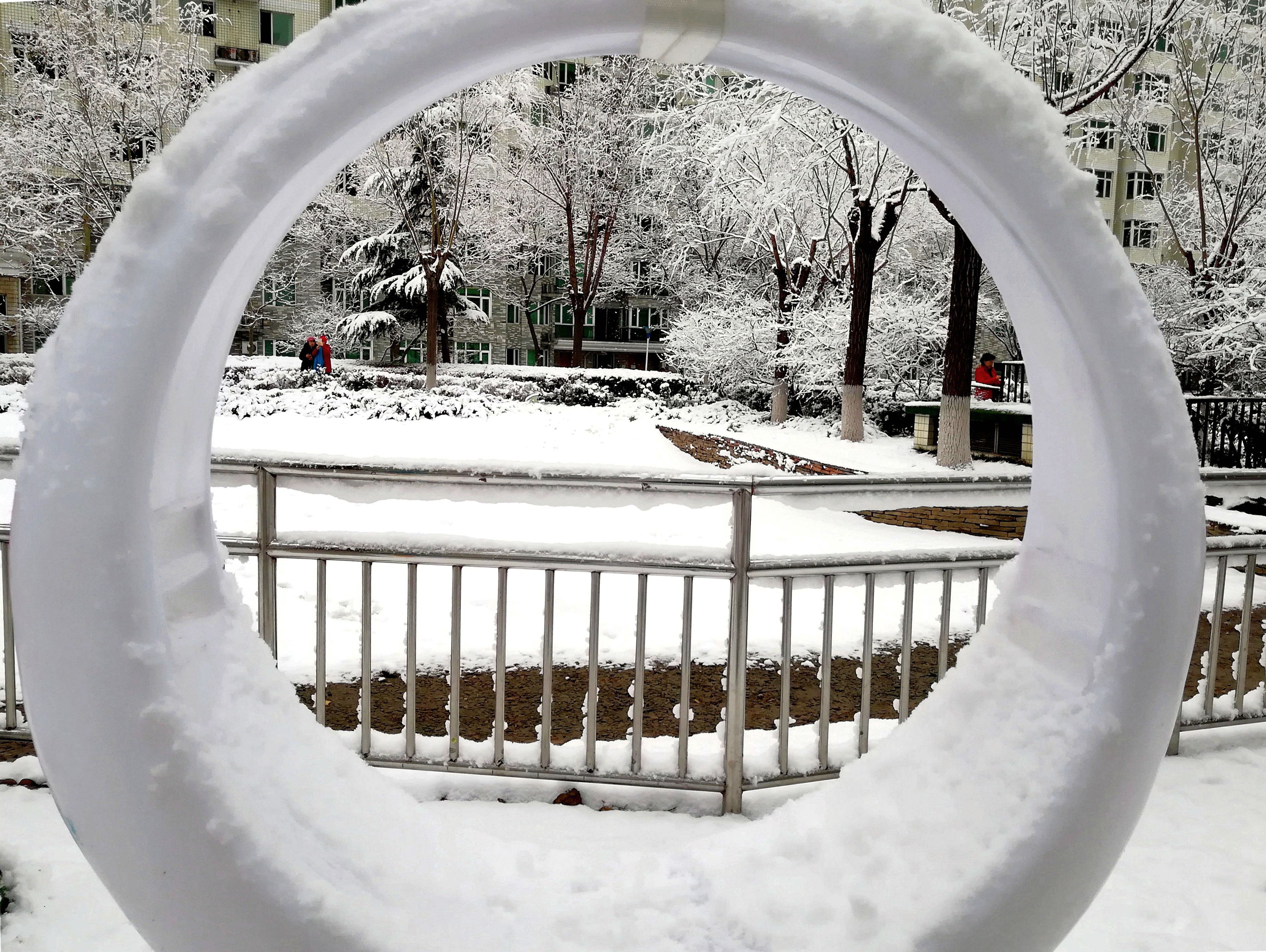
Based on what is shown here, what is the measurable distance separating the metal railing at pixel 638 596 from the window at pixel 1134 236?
38.4 metres

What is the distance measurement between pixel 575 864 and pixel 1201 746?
346 centimetres

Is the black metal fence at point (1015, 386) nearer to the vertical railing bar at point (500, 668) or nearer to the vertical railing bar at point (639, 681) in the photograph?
the vertical railing bar at point (639, 681)

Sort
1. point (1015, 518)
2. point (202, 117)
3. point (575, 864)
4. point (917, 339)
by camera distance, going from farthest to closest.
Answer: point (917, 339)
point (1015, 518)
point (575, 864)
point (202, 117)

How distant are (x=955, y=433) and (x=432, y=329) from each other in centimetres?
1492

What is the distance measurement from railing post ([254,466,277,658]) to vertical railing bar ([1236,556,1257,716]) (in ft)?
12.9

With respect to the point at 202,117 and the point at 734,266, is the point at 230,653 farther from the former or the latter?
the point at 734,266

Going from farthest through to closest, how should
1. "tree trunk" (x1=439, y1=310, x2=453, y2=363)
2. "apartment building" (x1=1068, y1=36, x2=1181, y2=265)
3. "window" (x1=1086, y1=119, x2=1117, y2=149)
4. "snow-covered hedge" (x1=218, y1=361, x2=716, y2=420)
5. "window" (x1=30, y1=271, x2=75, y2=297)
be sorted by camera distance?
"window" (x1=30, y1=271, x2=75, y2=297) → "tree trunk" (x1=439, y1=310, x2=453, y2=363) → "apartment building" (x1=1068, y1=36, x2=1181, y2=265) → "snow-covered hedge" (x1=218, y1=361, x2=716, y2=420) → "window" (x1=1086, y1=119, x2=1117, y2=149)

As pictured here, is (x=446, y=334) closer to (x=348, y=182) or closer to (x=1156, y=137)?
(x=348, y=182)

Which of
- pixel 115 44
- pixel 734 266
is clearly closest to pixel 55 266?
pixel 115 44

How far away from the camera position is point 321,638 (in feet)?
10.1

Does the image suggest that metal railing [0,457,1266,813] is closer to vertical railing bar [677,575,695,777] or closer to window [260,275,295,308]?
vertical railing bar [677,575,695,777]

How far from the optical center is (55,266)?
28906mm

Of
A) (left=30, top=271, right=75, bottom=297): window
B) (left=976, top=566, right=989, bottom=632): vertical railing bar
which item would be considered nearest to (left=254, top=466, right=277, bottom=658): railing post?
(left=976, top=566, right=989, bottom=632): vertical railing bar

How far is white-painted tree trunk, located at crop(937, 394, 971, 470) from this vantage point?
12367 millimetres
